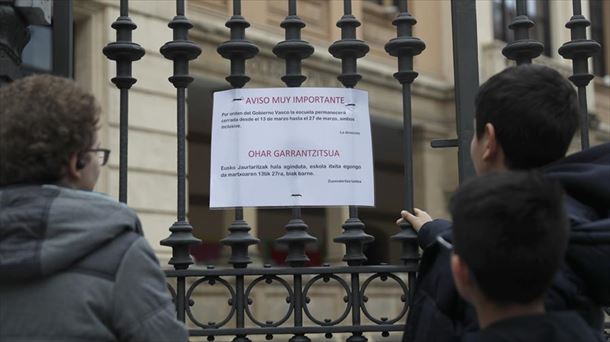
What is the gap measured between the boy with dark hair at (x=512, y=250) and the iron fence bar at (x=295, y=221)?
1364 mm

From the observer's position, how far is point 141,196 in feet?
34.3

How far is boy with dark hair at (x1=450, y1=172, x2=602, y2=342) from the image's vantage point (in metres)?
2.12

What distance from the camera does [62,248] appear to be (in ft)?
7.52

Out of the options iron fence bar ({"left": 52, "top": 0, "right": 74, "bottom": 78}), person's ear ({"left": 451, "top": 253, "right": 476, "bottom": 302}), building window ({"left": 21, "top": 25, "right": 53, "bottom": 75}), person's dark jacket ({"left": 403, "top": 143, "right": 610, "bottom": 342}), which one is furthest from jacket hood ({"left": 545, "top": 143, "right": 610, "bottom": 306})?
building window ({"left": 21, "top": 25, "right": 53, "bottom": 75})

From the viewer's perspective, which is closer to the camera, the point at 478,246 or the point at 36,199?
the point at 478,246

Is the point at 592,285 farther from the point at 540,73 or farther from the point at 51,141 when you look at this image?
the point at 51,141

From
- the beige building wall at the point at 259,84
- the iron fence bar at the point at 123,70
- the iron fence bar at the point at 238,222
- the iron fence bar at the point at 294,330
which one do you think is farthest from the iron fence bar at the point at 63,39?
the beige building wall at the point at 259,84

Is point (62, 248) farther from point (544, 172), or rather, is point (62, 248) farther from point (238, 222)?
point (238, 222)

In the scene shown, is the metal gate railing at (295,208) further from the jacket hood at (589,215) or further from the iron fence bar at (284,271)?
the jacket hood at (589,215)

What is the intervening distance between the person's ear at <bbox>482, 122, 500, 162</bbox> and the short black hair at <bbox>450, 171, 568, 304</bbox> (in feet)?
1.00

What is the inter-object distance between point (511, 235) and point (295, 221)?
1531 mm

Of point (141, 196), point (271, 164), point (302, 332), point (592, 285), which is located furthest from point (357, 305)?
point (141, 196)

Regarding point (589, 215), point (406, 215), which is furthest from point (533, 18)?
point (589, 215)

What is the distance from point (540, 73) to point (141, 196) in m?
8.29
